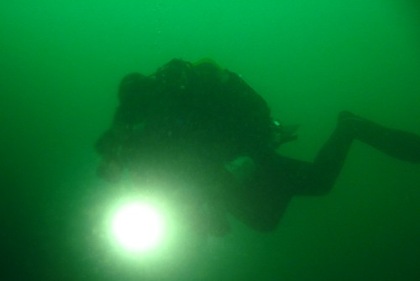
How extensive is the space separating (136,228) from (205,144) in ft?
6.55

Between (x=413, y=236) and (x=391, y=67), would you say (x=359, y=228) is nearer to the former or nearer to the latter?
(x=413, y=236)

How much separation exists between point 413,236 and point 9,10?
32982mm

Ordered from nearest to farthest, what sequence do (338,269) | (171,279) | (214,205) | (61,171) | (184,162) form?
1. (184,162)
2. (214,205)
3. (171,279)
4. (61,171)
5. (338,269)

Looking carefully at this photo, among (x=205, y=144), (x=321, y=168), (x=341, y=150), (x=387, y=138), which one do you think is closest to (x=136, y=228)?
(x=205, y=144)

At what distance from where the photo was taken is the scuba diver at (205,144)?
3510 mm

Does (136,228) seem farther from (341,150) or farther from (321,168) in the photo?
(341,150)

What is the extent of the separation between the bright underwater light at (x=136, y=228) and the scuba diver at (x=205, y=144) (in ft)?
2.82

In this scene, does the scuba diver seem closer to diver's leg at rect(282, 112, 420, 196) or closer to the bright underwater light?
diver's leg at rect(282, 112, 420, 196)

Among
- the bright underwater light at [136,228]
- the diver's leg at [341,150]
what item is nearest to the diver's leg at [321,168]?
the diver's leg at [341,150]

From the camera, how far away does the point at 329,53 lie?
39.3 meters

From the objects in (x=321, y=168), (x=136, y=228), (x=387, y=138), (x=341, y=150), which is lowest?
(x=136, y=228)

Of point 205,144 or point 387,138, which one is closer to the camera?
point 205,144

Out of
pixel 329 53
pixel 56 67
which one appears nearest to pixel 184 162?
pixel 56 67

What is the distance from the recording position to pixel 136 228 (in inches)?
202
